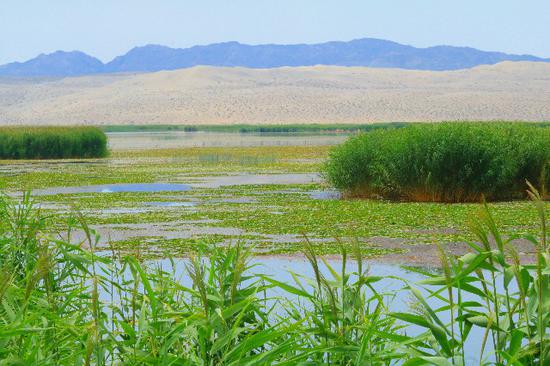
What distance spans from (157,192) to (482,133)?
7.84 m

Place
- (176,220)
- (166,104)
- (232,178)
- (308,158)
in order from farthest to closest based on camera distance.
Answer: (166,104) < (308,158) < (232,178) < (176,220)

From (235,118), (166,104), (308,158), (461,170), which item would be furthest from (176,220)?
(166,104)

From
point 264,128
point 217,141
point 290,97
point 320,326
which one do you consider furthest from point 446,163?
point 290,97

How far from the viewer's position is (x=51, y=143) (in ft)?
144

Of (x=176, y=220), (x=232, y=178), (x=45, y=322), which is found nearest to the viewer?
(x=45, y=322)

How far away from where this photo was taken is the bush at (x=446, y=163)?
2120 cm

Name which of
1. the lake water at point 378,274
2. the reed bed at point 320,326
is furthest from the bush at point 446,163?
the reed bed at point 320,326

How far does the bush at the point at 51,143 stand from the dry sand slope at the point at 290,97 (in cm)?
6944

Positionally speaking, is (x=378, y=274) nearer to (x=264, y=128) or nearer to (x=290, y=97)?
(x=264, y=128)

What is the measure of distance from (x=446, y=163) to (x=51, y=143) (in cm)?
2605

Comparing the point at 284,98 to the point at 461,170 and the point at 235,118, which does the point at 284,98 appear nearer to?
the point at 235,118

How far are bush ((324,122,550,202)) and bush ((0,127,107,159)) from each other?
74.8 feet

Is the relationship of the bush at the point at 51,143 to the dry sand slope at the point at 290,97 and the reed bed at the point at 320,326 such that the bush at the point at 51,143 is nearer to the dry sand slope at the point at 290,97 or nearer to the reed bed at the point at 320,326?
the reed bed at the point at 320,326

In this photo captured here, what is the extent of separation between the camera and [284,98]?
129 m
